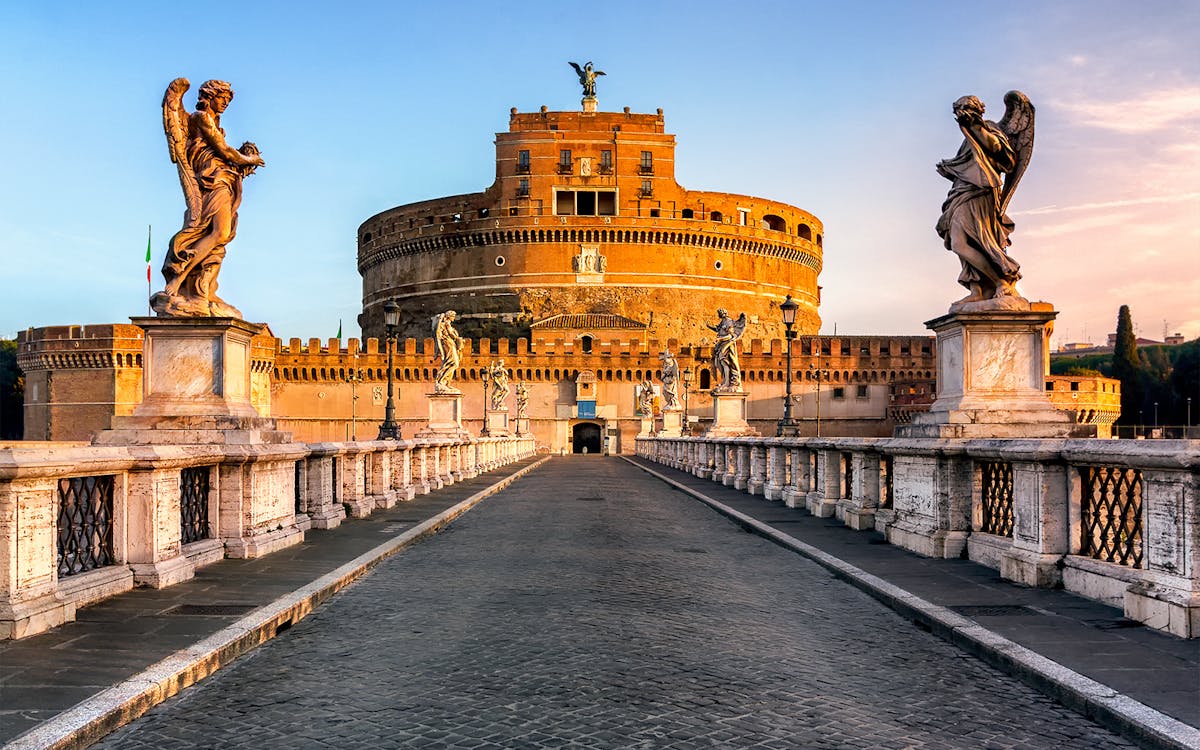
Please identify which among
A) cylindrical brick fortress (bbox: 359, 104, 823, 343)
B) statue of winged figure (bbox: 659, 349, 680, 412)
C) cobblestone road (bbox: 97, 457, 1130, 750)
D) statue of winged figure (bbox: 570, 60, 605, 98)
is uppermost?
statue of winged figure (bbox: 570, 60, 605, 98)

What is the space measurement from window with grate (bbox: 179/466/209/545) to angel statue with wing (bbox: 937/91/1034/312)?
6692 mm

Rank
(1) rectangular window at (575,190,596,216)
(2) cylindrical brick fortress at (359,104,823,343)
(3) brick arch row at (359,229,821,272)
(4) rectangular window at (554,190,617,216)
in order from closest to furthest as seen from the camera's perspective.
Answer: (3) brick arch row at (359,229,821,272), (2) cylindrical brick fortress at (359,104,823,343), (4) rectangular window at (554,190,617,216), (1) rectangular window at (575,190,596,216)

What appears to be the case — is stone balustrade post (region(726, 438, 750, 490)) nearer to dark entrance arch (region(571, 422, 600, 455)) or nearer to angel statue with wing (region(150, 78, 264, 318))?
angel statue with wing (region(150, 78, 264, 318))

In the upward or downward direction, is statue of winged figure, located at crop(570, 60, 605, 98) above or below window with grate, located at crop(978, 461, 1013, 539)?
above

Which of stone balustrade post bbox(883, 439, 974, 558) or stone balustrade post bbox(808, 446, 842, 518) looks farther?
stone balustrade post bbox(808, 446, 842, 518)

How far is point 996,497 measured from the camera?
346 inches

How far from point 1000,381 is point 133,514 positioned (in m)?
7.06

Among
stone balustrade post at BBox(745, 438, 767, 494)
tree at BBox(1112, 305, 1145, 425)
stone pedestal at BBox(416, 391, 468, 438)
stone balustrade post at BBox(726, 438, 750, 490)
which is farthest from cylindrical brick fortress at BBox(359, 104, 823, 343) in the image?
stone balustrade post at BBox(745, 438, 767, 494)

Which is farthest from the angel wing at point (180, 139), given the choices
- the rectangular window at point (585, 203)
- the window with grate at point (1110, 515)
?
the rectangular window at point (585, 203)

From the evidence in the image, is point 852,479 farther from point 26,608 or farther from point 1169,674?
point 26,608

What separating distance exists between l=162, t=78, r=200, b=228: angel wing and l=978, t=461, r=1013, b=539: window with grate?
7.29 m

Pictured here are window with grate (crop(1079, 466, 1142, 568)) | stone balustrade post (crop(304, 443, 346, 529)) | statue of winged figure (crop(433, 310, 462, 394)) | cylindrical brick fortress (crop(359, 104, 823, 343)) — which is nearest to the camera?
window with grate (crop(1079, 466, 1142, 568))

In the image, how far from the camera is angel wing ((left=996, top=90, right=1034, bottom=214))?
9.98 m

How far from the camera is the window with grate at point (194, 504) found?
344 inches
